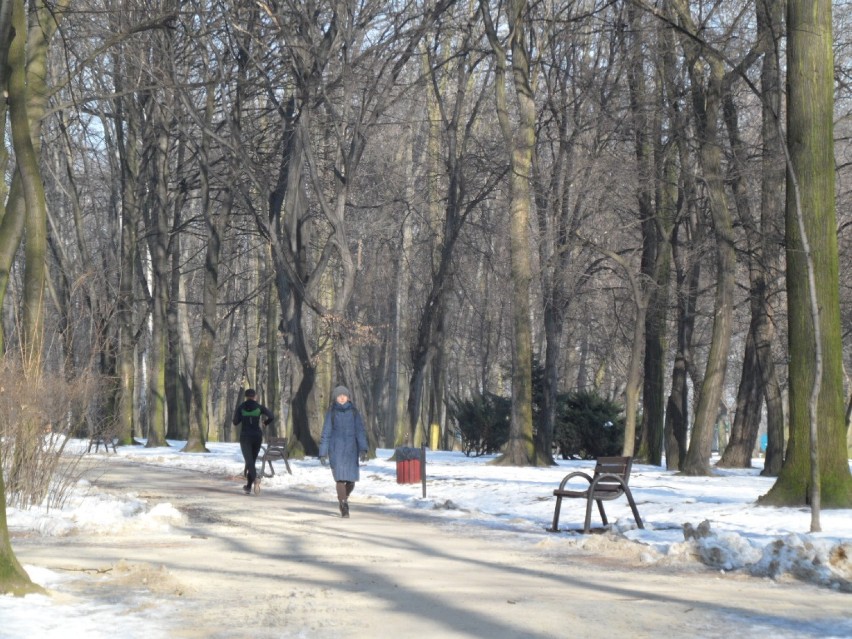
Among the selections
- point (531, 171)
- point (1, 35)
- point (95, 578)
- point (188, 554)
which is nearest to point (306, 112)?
point (531, 171)

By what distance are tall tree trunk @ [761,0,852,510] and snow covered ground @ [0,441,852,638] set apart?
663mm

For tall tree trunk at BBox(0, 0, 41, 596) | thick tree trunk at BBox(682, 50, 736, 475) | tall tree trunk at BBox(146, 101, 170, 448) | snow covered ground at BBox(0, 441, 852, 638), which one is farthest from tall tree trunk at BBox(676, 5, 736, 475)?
tall tree trunk at BBox(146, 101, 170, 448)

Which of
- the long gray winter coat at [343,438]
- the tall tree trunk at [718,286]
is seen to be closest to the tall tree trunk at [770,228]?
the tall tree trunk at [718,286]

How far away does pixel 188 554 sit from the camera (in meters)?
11.9

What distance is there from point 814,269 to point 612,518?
410 centimetres

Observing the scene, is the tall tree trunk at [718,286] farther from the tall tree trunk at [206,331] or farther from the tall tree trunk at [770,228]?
the tall tree trunk at [206,331]

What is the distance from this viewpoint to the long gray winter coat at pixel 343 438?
57.7 feet

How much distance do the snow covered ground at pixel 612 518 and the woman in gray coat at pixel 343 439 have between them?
54.5 inches

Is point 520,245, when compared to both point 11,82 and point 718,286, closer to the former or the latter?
point 718,286

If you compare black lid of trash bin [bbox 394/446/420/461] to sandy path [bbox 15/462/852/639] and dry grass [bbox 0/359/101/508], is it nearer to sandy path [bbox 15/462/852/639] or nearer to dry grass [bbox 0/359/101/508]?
sandy path [bbox 15/462/852/639]

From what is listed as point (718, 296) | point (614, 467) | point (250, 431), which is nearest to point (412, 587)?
point (614, 467)

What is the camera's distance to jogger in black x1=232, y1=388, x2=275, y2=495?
20969 mm

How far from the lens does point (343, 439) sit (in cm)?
1794

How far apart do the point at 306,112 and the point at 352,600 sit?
2032 centimetres
